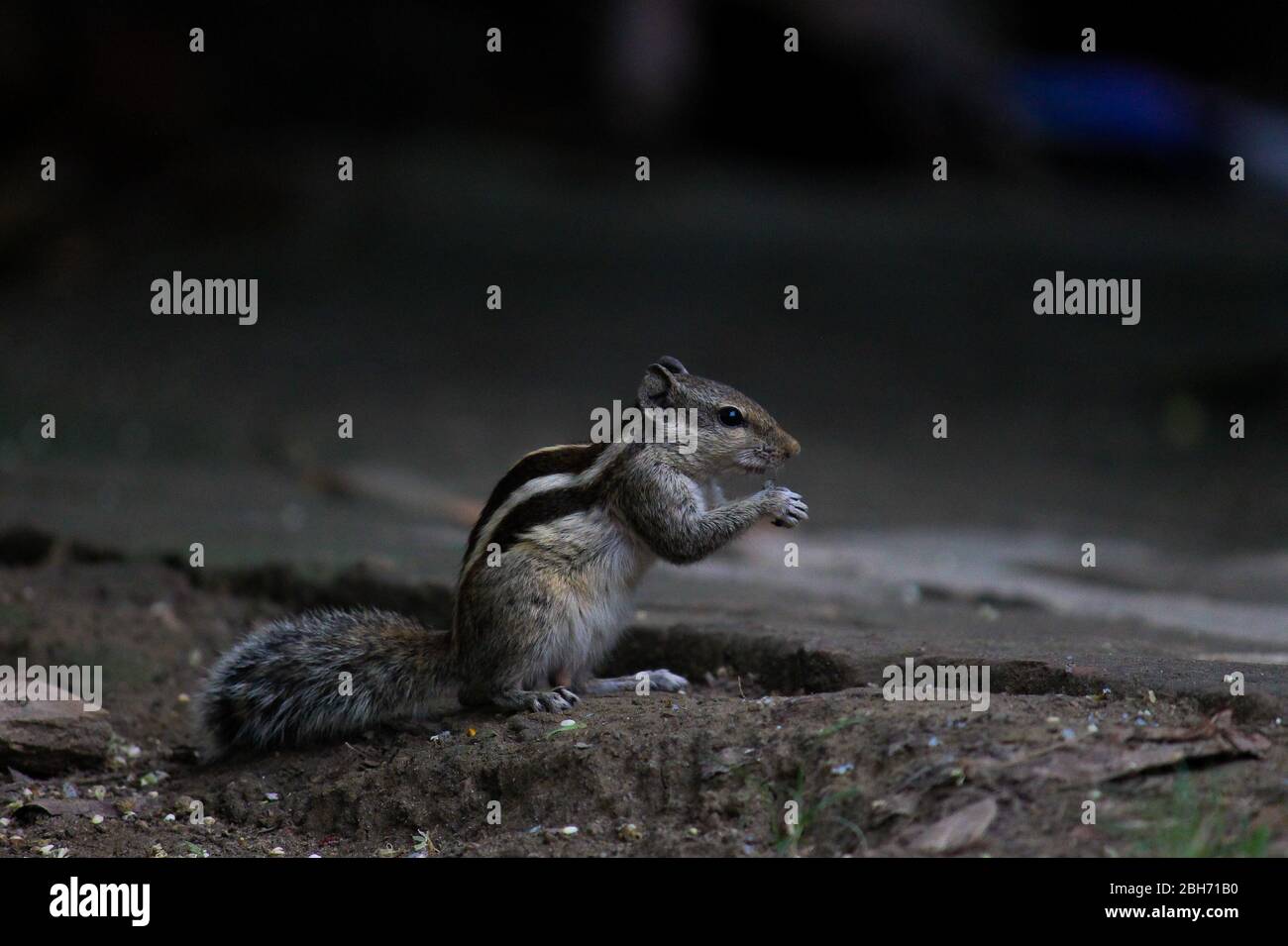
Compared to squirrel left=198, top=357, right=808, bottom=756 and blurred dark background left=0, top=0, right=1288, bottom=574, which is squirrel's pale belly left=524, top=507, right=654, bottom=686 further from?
blurred dark background left=0, top=0, right=1288, bottom=574

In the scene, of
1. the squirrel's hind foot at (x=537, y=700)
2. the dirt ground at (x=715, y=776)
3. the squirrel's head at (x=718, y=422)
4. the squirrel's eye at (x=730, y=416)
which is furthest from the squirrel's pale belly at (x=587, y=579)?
the squirrel's eye at (x=730, y=416)

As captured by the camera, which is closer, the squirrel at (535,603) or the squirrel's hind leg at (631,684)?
the squirrel at (535,603)

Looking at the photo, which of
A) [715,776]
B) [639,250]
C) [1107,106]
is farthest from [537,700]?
[1107,106]

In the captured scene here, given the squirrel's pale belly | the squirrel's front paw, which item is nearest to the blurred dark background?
the squirrel's pale belly


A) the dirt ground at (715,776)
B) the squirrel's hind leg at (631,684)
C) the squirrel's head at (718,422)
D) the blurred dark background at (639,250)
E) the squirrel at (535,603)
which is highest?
the blurred dark background at (639,250)

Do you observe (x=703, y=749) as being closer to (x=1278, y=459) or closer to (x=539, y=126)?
(x=1278, y=459)

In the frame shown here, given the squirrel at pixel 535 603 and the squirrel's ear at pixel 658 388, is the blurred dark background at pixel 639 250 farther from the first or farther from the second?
the squirrel's ear at pixel 658 388

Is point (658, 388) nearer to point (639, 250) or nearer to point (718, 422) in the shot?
point (718, 422)
